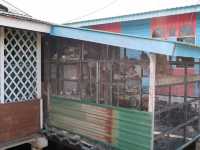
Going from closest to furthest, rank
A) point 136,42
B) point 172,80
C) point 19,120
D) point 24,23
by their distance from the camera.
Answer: point 136,42, point 24,23, point 172,80, point 19,120

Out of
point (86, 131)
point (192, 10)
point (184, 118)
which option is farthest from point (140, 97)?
point (192, 10)

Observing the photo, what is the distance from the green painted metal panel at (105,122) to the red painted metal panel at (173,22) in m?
5.41

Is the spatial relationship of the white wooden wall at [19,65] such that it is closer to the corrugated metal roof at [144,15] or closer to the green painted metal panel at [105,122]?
the green painted metal panel at [105,122]

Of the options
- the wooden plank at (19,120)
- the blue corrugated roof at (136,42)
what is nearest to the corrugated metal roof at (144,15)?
the blue corrugated roof at (136,42)

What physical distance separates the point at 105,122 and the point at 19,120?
1830 millimetres

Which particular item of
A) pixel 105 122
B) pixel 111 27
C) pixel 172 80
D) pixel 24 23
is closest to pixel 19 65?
pixel 24 23

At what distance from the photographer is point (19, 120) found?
5.50 meters

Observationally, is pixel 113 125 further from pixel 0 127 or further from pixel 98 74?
pixel 0 127

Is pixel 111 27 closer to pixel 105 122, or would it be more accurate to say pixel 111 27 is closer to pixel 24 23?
pixel 24 23

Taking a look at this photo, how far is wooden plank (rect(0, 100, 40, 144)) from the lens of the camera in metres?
5.23

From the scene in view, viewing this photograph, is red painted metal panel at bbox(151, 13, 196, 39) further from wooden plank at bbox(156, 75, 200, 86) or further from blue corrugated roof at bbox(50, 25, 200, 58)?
blue corrugated roof at bbox(50, 25, 200, 58)

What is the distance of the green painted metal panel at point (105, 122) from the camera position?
450 centimetres

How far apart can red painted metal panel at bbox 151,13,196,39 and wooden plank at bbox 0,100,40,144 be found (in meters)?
5.78

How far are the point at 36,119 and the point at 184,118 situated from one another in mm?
3215
